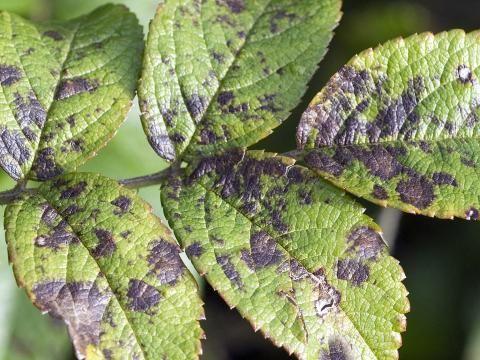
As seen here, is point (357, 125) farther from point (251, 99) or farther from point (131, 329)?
point (131, 329)

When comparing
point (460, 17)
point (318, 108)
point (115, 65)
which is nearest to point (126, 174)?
point (115, 65)

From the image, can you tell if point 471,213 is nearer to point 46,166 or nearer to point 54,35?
point 46,166

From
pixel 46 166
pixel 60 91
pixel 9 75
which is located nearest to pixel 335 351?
pixel 46 166

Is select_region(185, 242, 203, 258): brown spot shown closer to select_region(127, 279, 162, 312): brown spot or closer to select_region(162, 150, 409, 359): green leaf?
select_region(162, 150, 409, 359): green leaf

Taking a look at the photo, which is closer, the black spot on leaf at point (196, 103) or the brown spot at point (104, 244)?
the brown spot at point (104, 244)

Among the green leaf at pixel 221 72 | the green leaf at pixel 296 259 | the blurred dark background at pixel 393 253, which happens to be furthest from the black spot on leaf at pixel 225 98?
the blurred dark background at pixel 393 253

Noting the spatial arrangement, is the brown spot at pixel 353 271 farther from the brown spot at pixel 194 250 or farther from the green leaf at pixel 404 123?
the brown spot at pixel 194 250
